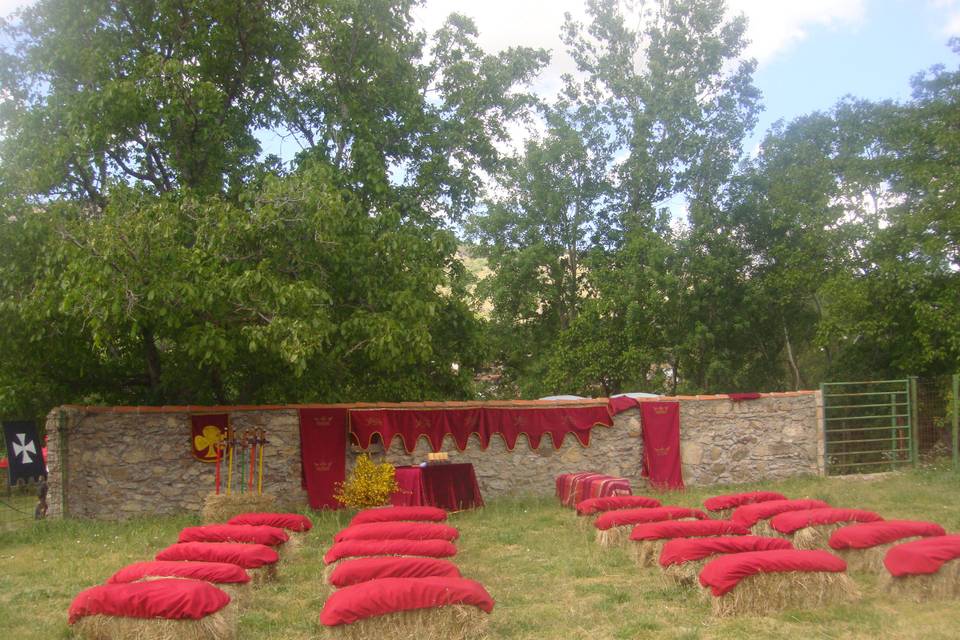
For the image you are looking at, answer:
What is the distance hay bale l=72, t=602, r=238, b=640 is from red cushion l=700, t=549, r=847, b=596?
3.14 m

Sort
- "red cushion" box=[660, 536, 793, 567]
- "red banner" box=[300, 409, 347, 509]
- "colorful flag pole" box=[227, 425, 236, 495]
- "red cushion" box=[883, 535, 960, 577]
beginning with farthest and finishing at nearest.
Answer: "red banner" box=[300, 409, 347, 509] < "colorful flag pole" box=[227, 425, 236, 495] < "red cushion" box=[660, 536, 793, 567] < "red cushion" box=[883, 535, 960, 577]

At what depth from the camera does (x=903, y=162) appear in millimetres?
15711

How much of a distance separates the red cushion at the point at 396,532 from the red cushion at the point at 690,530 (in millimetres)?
1732

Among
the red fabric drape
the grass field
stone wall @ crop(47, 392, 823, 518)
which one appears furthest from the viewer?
the red fabric drape

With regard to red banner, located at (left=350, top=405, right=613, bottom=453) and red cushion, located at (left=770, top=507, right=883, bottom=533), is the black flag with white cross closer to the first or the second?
red banner, located at (left=350, top=405, right=613, bottom=453)

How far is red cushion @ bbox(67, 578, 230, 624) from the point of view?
4.75 metres

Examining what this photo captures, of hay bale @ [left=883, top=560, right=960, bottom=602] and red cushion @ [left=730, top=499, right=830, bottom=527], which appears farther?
red cushion @ [left=730, top=499, right=830, bottom=527]

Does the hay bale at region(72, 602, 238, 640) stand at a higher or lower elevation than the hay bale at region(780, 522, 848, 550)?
A: higher

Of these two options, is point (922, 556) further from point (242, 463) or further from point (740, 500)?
point (242, 463)

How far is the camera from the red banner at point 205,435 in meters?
10.6

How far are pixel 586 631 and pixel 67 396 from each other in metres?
9.24

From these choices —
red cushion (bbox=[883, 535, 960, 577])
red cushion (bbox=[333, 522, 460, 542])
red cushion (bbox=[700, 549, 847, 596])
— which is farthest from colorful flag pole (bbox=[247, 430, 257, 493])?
red cushion (bbox=[883, 535, 960, 577])

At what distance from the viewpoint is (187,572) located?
18.2 ft

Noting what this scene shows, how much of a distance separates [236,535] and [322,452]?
13.3 ft
